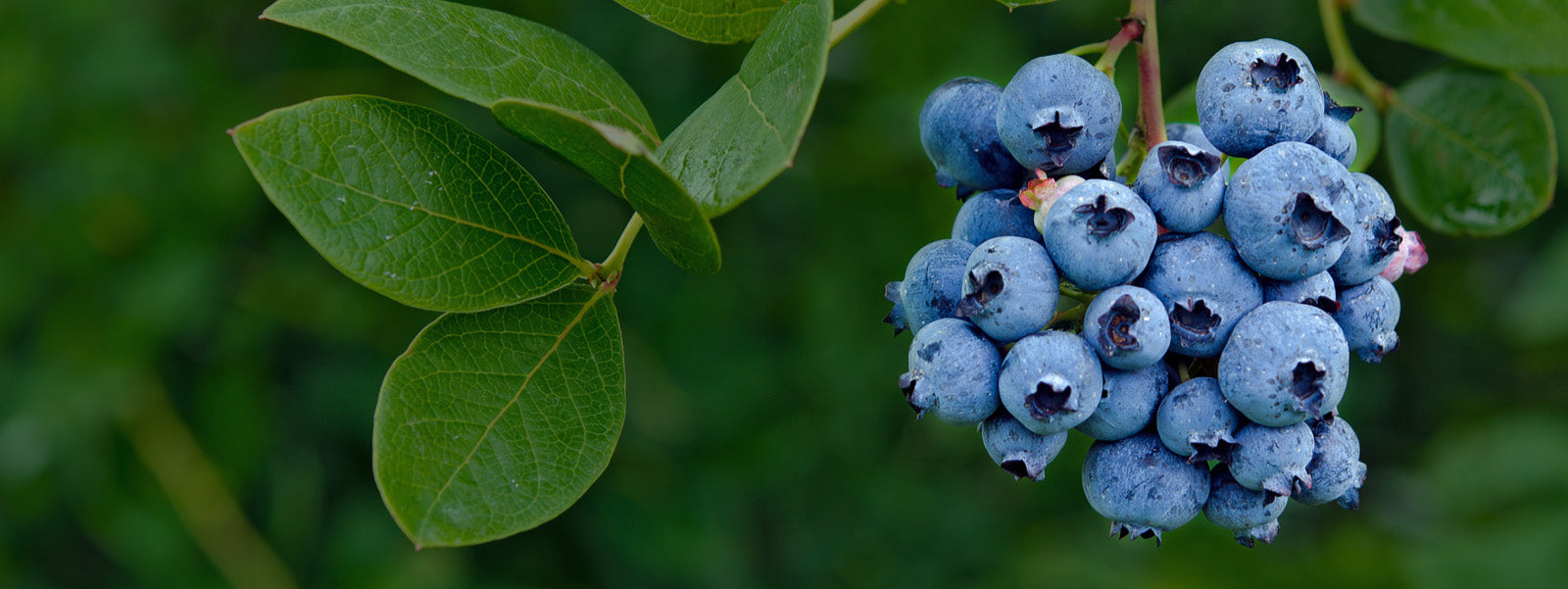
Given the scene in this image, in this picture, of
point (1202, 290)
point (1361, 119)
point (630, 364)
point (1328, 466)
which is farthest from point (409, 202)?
point (630, 364)

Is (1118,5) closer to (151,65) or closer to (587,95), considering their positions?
(587,95)

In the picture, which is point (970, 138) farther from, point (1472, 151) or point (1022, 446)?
point (1472, 151)

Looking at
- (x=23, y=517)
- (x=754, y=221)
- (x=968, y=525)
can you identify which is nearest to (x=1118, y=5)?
(x=754, y=221)

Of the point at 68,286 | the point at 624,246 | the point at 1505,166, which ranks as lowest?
the point at 68,286

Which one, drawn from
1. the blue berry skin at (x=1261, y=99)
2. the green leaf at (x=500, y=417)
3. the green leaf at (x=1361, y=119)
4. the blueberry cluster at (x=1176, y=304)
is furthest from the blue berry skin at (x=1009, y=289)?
the green leaf at (x=1361, y=119)

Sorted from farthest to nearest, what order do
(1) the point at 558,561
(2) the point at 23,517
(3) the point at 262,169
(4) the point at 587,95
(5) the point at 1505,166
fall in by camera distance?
1. (1) the point at 558,561
2. (2) the point at 23,517
3. (5) the point at 1505,166
4. (4) the point at 587,95
5. (3) the point at 262,169
